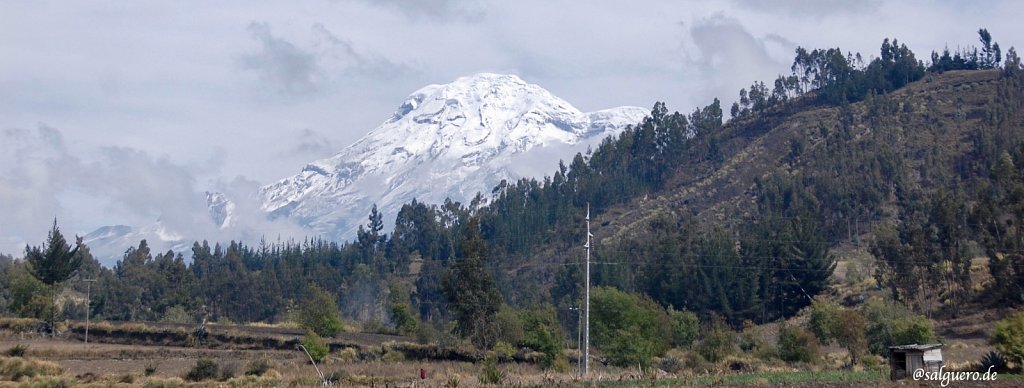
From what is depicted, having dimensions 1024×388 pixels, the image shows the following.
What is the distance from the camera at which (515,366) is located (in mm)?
55562

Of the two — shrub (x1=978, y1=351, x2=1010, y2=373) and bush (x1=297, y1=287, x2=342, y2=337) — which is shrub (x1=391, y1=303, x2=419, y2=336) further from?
shrub (x1=978, y1=351, x2=1010, y2=373)

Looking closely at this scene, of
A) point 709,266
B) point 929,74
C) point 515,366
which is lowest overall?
point 515,366

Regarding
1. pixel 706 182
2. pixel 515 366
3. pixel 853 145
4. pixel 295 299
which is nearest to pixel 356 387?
pixel 515 366

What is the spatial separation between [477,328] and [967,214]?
47.7 meters

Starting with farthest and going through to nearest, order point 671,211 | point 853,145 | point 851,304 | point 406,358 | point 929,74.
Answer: point 929,74 < point 671,211 < point 853,145 < point 851,304 < point 406,358

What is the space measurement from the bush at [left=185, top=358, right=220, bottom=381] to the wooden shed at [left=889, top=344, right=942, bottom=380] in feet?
94.6

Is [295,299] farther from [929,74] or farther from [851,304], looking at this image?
[929,74]

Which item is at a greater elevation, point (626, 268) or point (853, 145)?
point (853, 145)

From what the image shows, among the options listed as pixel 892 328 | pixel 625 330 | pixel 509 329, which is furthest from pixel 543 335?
pixel 892 328

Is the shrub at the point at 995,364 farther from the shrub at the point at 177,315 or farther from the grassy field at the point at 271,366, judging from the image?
the shrub at the point at 177,315

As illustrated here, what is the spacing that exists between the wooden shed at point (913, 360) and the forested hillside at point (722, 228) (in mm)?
28020

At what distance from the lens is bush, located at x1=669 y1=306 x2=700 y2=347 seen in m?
70.4

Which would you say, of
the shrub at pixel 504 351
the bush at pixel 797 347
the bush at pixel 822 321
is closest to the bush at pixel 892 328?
the bush at pixel 822 321

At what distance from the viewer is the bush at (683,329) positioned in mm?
70363
